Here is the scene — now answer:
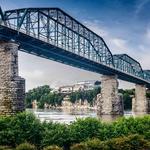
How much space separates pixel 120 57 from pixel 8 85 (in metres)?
102

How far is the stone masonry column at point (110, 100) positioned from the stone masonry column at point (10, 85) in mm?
63446

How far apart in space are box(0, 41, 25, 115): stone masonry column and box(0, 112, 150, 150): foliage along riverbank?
21.9 meters

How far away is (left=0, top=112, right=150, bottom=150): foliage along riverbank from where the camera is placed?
121 feet

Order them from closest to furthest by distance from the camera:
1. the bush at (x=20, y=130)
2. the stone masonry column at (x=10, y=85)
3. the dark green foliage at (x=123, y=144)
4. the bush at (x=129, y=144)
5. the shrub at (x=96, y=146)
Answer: the shrub at (x=96, y=146), the dark green foliage at (x=123, y=144), the bush at (x=129, y=144), the bush at (x=20, y=130), the stone masonry column at (x=10, y=85)

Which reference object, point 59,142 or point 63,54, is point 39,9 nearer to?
point 63,54

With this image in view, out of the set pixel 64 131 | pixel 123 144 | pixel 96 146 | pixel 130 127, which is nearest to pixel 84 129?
pixel 64 131

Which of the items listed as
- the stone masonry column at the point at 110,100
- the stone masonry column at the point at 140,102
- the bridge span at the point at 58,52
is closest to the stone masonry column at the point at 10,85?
the bridge span at the point at 58,52

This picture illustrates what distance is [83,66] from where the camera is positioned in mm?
110750

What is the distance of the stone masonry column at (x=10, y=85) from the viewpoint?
2463 inches

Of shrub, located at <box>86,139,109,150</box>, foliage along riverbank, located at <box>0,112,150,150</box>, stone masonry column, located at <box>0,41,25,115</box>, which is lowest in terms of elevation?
shrub, located at <box>86,139,109,150</box>

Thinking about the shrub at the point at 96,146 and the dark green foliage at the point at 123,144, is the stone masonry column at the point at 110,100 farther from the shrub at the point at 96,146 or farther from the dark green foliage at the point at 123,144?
the shrub at the point at 96,146

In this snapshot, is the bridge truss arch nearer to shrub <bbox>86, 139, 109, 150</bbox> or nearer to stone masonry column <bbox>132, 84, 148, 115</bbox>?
stone masonry column <bbox>132, 84, 148, 115</bbox>

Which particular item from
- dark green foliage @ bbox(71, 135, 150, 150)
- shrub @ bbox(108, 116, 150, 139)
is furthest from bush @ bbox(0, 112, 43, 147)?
dark green foliage @ bbox(71, 135, 150, 150)

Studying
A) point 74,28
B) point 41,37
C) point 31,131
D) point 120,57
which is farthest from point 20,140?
point 120,57
